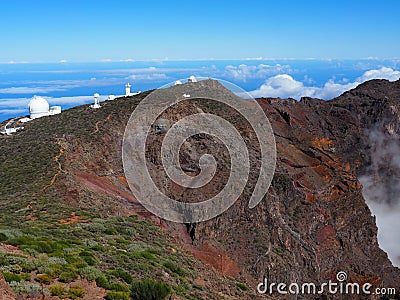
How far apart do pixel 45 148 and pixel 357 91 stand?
2863 inches

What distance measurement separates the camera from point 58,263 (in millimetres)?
10531

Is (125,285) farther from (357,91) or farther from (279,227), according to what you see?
(357,91)

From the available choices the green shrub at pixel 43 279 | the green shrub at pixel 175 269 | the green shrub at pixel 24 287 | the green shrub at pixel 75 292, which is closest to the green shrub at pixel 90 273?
the green shrub at pixel 75 292

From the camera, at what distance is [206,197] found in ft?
77.8

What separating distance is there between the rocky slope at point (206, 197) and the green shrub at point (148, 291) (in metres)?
1.55

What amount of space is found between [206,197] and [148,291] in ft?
46.0

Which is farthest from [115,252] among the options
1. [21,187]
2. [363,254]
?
[363,254]

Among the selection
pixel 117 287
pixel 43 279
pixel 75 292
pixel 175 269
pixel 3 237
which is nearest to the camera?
pixel 75 292

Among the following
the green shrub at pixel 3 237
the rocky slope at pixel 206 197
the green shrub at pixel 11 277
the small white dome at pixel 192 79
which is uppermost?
the small white dome at pixel 192 79

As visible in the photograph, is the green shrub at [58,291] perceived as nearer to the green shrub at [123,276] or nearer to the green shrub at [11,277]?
the green shrub at [11,277]

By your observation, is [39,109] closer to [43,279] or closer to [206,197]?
[206,197]

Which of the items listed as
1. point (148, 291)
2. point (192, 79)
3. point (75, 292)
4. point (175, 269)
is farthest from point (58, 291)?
point (192, 79)

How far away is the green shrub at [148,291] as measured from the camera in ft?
31.8

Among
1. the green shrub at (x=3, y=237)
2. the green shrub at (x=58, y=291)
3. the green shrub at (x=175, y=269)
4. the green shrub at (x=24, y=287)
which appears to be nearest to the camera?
the green shrub at (x=24, y=287)
